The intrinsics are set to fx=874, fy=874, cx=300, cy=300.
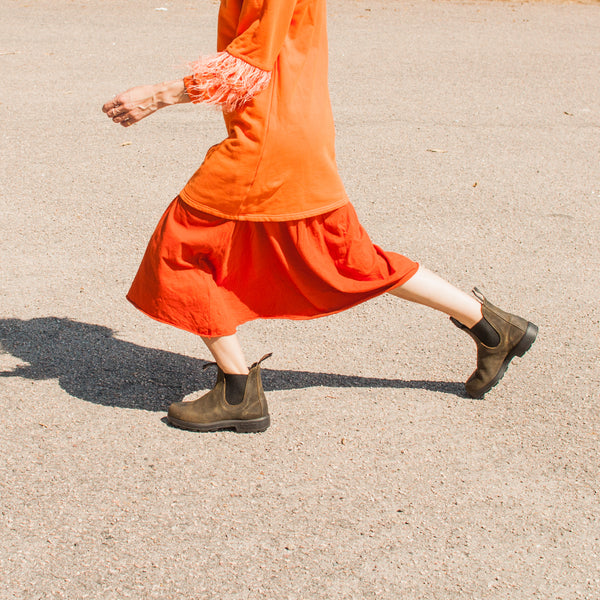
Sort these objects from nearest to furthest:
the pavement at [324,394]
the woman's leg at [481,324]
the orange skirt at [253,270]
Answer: the pavement at [324,394], the orange skirt at [253,270], the woman's leg at [481,324]

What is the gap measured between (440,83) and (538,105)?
3.04ft

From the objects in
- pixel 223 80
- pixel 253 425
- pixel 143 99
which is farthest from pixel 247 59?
pixel 253 425

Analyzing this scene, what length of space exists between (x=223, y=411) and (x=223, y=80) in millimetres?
1175

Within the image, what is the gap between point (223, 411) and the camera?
314cm

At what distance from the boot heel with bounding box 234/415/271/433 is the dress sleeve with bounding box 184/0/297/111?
1.14 metres

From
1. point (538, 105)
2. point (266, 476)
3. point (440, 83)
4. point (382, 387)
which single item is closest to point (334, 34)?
point (440, 83)

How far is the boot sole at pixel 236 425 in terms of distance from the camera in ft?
10.3

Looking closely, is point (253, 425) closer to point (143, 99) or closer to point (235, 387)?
point (235, 387)

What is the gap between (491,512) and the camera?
2.77 meters

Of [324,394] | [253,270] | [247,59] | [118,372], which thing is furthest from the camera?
[118,372]

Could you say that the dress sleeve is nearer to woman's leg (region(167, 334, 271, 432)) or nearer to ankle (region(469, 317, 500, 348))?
woman's leg (region(167, 334, 271, 432))

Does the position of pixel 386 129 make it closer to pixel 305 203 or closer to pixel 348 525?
pixel 305 203

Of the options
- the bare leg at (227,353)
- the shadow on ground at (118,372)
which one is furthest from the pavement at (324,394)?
the bare leg at (227,353)

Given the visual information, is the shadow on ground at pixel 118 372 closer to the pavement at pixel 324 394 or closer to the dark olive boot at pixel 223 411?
the pavement at pixel 324 394
